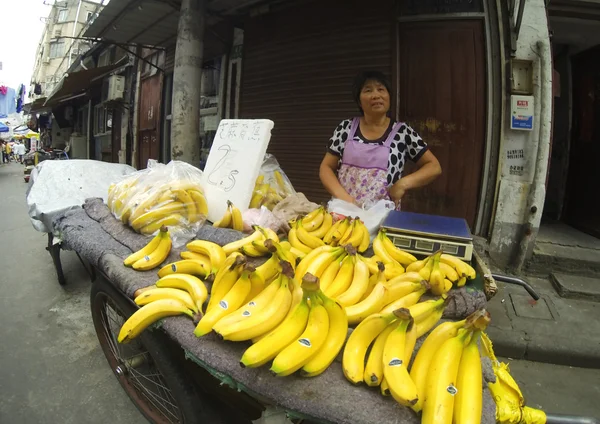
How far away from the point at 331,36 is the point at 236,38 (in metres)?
2.51

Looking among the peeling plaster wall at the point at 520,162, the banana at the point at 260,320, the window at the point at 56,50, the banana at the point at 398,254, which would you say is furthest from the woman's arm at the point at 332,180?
the window at the point at 56,50

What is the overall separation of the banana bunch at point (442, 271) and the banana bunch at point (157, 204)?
1482 mm

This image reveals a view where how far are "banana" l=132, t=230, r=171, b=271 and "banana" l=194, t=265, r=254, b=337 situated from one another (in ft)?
2.06

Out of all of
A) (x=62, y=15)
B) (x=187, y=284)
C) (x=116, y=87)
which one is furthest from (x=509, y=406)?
(x=62, y=15)

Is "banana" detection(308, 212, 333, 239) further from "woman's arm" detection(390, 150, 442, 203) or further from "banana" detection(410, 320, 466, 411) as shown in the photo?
"banana" detection(410, 320, 466, 411)

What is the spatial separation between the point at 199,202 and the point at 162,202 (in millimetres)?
256

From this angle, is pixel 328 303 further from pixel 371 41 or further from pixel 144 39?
pixel 144 39

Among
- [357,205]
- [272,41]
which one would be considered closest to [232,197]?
[357,205]

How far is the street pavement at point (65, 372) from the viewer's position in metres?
2.22

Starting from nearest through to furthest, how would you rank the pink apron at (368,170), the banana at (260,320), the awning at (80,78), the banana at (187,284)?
1. the banana at (260,320)
2. the banana at (187,284)
3. the pink apron at (368,170)
4. the awning at (80,78)

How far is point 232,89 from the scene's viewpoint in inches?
278

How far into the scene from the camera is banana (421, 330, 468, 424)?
847 mm

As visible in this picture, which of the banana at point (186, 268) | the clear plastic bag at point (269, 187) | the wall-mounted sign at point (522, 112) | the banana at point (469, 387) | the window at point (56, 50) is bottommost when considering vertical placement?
the banana at point (469, 387)

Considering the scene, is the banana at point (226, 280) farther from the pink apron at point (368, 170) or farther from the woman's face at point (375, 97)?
the woman's face at point (375, 97)
